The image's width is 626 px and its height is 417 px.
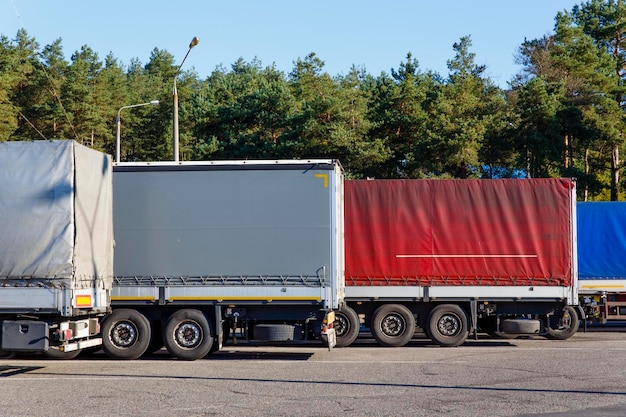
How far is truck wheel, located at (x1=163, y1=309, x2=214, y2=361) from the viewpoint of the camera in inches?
665

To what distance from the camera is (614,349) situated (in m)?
18.3

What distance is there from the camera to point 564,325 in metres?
19.4

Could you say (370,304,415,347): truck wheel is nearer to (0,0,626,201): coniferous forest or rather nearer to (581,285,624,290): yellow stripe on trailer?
(581,285,624,290): yellow stripe on trailer

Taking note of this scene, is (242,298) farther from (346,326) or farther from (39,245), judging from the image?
(39,245)

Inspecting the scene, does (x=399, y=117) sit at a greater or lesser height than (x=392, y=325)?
greater

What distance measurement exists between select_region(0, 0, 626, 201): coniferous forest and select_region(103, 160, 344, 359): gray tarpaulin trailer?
26.8 m

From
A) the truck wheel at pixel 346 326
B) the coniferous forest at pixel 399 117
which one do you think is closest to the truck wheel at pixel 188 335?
the truck wheel at pixel 346 326

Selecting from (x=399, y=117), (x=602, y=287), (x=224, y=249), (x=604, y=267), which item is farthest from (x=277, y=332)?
(x=399, y=117)

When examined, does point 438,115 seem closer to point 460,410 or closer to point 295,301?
point 295,301

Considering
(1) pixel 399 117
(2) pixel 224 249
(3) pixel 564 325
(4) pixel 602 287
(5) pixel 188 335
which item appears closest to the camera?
(2) pixel 224 249

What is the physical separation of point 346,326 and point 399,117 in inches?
1166

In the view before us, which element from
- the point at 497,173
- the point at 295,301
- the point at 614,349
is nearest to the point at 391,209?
the point at 295,301

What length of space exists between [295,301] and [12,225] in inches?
205

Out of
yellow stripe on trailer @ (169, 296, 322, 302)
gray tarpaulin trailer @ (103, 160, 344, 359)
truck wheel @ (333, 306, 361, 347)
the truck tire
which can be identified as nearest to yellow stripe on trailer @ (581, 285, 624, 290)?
truck wheel @ (333, 306, 361, 347)
